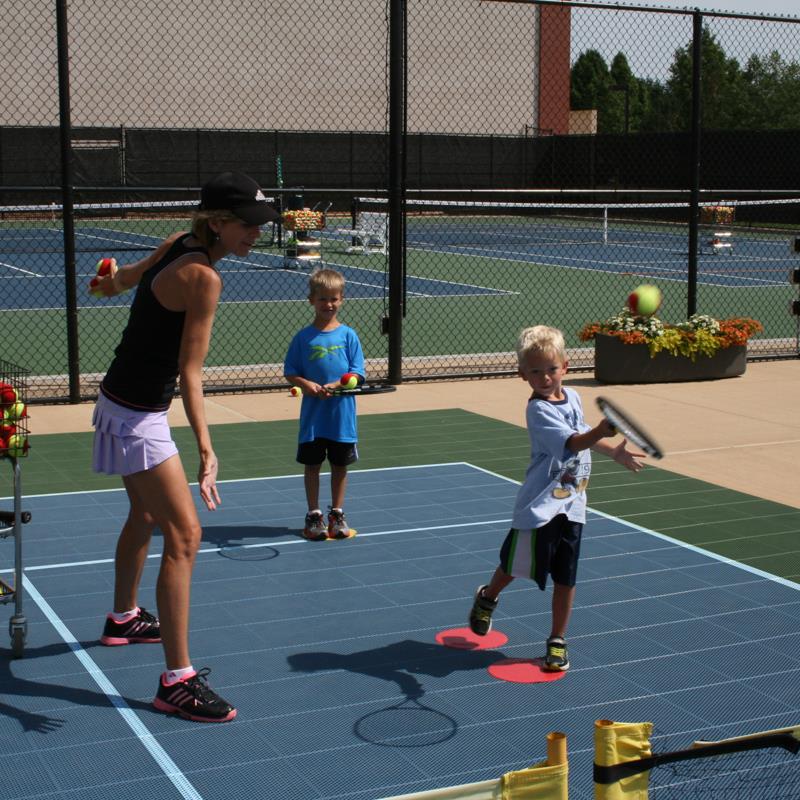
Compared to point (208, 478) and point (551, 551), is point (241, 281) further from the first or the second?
point (208, 478)

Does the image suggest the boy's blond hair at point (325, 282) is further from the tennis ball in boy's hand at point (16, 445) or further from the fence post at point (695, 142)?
the fence post at point (695, 142)

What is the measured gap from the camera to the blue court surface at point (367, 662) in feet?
15.0

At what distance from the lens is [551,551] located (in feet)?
17.7

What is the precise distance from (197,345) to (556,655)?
1.98 metres

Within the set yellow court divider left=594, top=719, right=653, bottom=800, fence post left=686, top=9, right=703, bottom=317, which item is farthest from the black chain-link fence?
yellow court divider left=594, top=719, right=653, bottom=800

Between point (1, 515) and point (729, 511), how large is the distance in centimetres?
453

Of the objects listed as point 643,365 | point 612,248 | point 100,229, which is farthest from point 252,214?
point 100,229

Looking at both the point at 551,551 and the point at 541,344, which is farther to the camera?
the point at 551,551

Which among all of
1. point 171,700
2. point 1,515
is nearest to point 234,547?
point 1,515

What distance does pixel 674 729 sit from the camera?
4.87 m

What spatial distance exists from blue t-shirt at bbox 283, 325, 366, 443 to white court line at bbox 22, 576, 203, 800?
6.08 feet

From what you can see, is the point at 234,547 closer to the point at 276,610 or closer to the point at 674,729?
the point at 276,610

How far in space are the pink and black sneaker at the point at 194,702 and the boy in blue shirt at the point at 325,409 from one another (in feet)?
8.08

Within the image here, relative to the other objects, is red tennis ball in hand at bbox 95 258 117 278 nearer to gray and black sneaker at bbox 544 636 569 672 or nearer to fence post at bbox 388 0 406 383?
gray and black sneaker at bbox 544 636 569 672
